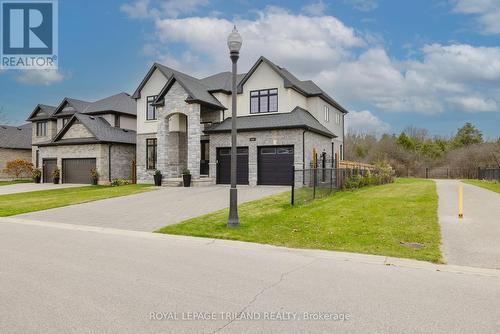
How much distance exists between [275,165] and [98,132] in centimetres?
1544

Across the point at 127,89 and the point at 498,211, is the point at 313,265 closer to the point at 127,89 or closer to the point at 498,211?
the point at 498,211

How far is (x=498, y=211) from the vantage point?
12.7 meters

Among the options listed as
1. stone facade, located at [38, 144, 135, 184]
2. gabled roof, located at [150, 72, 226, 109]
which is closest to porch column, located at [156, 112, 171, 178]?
gabled roof, located at [150, 72, 226, 109]

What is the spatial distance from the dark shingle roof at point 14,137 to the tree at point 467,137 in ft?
213

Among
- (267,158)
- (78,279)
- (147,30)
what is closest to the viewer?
(78,279)

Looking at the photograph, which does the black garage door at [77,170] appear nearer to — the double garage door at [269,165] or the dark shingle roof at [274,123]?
the dark shingle roof at [274,123]

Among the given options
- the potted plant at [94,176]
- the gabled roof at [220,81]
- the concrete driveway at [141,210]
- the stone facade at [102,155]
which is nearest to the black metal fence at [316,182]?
the concrete driveway at [141,210]

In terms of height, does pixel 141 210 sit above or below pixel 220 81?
below

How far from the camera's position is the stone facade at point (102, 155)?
29766mm

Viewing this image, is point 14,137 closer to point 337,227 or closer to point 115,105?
point 115,105

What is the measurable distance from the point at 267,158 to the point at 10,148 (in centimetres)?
3468

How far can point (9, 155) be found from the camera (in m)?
43.3

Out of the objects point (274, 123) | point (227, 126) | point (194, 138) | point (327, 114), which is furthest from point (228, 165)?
point (327, 114)

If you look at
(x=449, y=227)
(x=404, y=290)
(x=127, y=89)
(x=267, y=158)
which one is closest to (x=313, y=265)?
(x=404, y=290)
